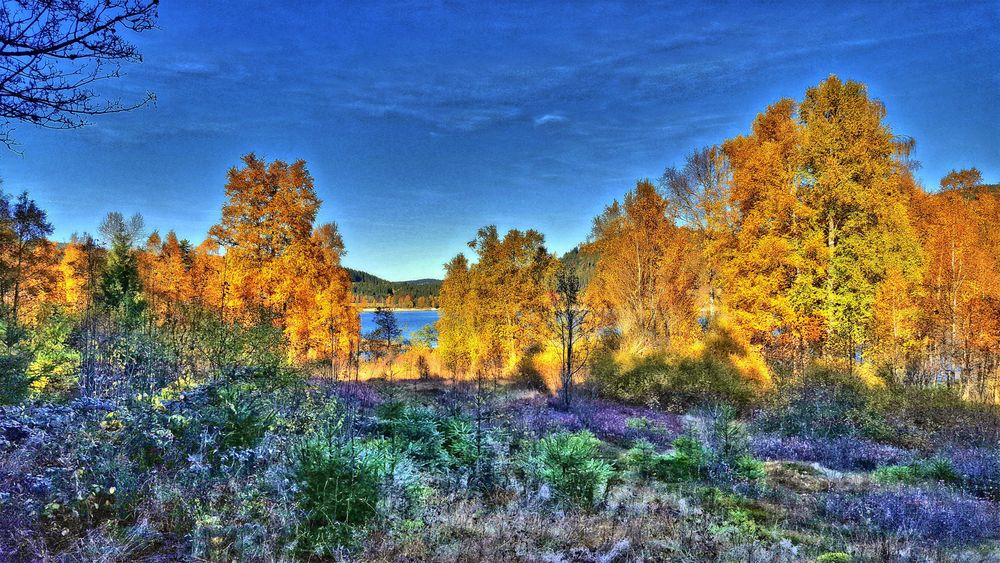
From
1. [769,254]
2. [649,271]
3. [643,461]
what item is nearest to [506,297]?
[649,271]

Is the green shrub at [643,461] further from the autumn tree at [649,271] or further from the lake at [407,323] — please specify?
the autumn tree at [649,271]

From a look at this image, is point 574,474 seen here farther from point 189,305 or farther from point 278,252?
point 278,252

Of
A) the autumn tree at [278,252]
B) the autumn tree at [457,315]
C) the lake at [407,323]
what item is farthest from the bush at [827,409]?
the autumn tree at [457,315]

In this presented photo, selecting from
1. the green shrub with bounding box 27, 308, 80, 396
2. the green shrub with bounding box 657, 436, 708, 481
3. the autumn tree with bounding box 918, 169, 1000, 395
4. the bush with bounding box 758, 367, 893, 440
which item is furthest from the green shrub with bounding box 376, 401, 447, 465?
the autumn tree with bounding box 918, 169, 1000, 395

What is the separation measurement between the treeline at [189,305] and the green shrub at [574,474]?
3.91m

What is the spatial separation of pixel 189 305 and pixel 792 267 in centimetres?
1949

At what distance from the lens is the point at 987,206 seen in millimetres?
25453

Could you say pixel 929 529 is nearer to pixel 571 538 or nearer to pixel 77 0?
pixel 571 538

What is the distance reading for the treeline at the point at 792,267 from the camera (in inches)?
672

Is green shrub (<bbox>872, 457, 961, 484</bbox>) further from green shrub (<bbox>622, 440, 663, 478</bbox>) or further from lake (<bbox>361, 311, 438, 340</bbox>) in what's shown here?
lake (<bbox>361, 311, 438, 340</bbox>)

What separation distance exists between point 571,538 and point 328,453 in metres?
2.29

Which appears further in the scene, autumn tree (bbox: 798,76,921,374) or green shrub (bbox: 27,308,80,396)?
autumn tree (bbox: 798,76,921,374)

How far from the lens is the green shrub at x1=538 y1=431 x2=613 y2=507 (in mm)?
5465

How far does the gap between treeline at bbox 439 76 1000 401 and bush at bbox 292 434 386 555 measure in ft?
44.6
